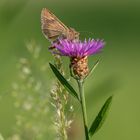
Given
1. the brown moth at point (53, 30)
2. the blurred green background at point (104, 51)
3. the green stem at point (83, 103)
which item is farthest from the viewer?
the blurred green background at point (104, 51)

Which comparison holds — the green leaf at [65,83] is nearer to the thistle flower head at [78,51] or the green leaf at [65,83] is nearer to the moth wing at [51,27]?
the thistle flower head at [78,51]

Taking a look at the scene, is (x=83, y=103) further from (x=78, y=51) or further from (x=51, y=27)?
(x=51, y=27)

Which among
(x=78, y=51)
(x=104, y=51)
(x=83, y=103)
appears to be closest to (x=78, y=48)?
(x=78, y=51)

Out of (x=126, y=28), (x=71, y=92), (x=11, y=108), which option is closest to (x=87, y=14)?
(x=126, y=28)

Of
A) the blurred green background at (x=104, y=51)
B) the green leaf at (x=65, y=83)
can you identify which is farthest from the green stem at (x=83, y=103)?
the blurred green background at (x=104, y=51)

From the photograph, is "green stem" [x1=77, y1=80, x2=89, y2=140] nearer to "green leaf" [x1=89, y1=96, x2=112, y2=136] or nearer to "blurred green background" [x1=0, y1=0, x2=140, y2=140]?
"green leaf" [x1=89, y1=96, x2=112, y2=136]

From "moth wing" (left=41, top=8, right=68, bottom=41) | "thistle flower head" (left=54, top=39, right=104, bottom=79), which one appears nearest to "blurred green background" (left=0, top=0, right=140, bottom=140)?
"moth wing" (left=41, top=8, right=68, bottom=41)
